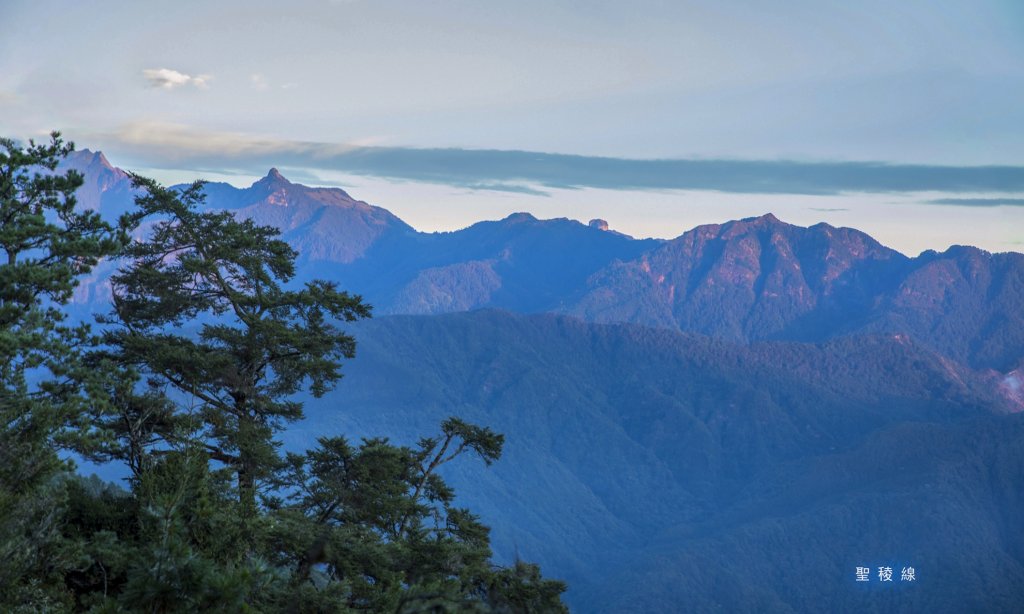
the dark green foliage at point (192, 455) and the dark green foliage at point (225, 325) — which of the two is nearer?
the dark green foliage at point (192, 455)

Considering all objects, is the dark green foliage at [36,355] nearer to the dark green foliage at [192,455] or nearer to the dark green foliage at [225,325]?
the dark green foliage at [192,455]

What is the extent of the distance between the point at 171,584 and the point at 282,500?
13914mm

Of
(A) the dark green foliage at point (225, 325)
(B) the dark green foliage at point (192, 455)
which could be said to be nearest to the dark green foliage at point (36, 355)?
(B) the dark green foliage at point (192, 455)

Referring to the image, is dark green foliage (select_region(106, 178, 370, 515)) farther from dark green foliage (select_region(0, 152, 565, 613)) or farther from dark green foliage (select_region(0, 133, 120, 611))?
dark green foliage (select_region(0, 133, 120, 611))

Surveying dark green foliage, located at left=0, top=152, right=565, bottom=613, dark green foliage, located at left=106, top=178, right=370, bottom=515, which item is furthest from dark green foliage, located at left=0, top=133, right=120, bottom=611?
dark green foliage, located at left=106, top=178, right=370, bottom=515

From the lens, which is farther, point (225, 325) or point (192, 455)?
point (225, 325)

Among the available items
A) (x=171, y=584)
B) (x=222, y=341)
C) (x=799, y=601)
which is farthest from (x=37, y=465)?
(x=799, y=601)

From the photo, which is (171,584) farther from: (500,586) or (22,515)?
(500,586)

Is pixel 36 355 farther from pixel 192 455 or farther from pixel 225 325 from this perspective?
pixel 225 325

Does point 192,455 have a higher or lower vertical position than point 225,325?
lower

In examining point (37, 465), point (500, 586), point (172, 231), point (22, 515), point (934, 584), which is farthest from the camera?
point (934, 584)

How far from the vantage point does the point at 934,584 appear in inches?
6944

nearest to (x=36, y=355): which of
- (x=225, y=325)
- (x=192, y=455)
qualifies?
(x=192, y=455)

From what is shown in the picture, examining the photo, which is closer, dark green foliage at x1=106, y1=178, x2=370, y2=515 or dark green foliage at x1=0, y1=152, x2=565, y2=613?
dark green foliage at x1=0, y1=152, x2=565, y2=613
